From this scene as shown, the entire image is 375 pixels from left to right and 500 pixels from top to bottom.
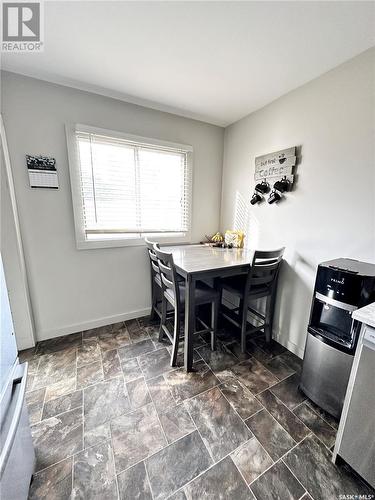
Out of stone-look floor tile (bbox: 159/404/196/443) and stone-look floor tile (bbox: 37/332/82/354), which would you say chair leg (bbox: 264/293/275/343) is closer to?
stone-look floor tile (bbox: 159/404/196/443)

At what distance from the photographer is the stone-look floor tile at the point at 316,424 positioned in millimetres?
1223

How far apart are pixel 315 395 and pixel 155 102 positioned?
2.91 m

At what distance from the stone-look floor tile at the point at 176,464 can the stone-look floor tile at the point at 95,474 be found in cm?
19

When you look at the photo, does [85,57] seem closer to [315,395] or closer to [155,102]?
[155,102]

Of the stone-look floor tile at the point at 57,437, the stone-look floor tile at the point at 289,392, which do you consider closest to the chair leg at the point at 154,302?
the stone-look floor tile at the point at 57,437

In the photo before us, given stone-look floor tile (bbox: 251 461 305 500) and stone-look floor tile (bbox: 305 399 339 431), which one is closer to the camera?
stone-look floor tile (bbox: 251 461 305 500)

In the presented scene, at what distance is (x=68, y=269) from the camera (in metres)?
2.06

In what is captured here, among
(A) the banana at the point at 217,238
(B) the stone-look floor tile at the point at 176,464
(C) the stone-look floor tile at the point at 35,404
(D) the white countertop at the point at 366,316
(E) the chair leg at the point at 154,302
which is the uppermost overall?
(A) the banana at the point at 217,238

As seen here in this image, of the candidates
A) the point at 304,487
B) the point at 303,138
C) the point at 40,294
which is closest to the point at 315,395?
the point at 304,487

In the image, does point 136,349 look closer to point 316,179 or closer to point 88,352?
point 88,352

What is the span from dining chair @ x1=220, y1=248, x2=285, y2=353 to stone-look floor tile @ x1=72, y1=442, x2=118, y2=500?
1.30 m

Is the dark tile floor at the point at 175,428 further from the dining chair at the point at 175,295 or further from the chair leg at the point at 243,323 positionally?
the dining chair at the point at 175,295

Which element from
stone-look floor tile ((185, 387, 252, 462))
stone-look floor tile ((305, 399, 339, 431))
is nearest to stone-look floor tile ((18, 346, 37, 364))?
stone-look floor tile ((185, 387, 252, 462))

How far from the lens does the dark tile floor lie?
101 cm
